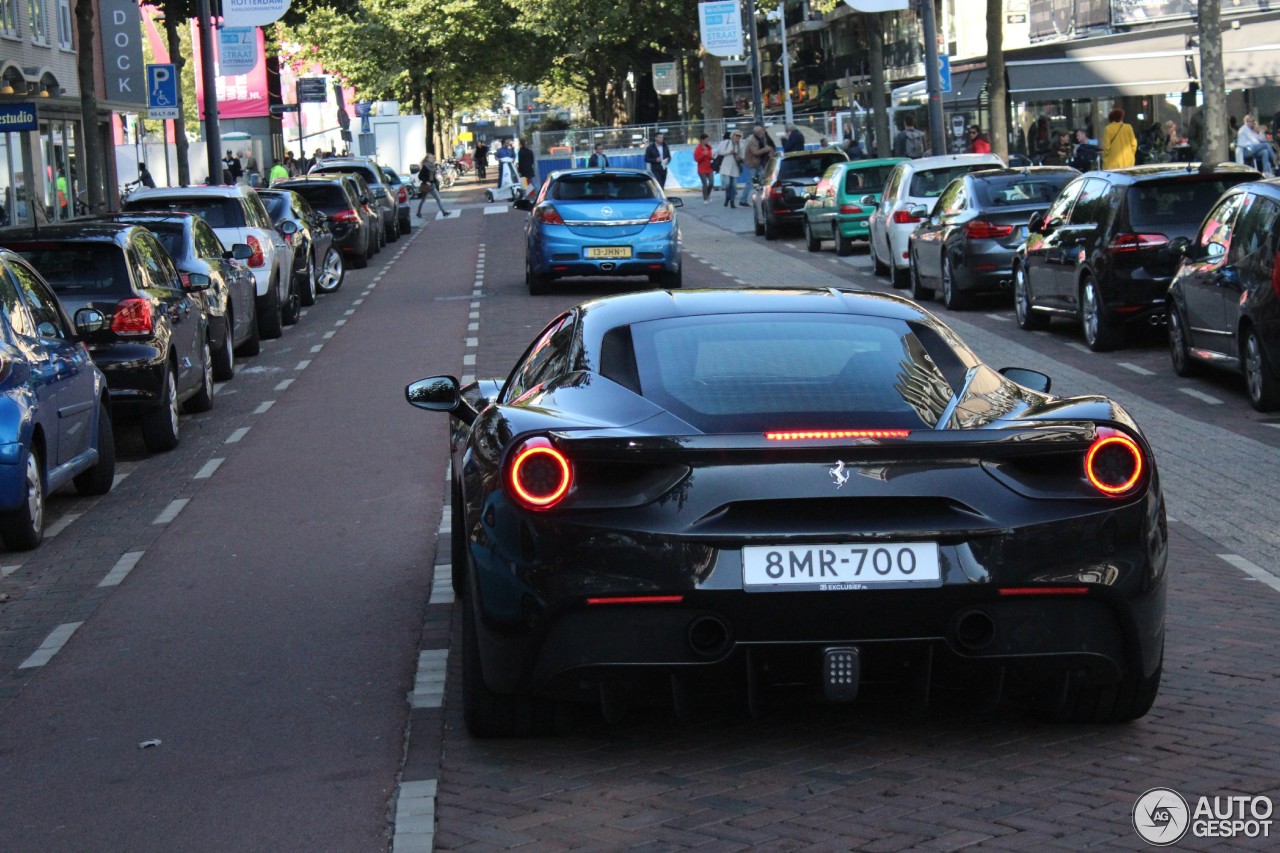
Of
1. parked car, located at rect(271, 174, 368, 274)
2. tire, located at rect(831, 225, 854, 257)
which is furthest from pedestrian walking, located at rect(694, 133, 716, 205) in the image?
tire, located at rect(831, 225, 854, 257)

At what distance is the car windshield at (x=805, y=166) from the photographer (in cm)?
3732

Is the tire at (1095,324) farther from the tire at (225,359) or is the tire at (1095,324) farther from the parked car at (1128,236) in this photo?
the tire at (225,359)

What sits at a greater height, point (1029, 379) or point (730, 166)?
point (730, 166)

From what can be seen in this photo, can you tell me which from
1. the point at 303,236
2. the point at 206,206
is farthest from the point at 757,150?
the point at 206,206

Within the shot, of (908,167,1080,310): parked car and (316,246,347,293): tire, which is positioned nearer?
(908,167,1080,310): parked car

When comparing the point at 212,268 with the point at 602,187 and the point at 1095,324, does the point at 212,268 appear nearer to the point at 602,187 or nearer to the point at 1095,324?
the point at 1095,324

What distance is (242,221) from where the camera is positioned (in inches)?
864

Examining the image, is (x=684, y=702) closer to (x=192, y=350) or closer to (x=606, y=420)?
(x=606, y=420)

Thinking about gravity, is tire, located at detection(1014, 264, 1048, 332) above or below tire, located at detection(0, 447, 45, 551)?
above

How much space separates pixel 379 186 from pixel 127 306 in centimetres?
2934

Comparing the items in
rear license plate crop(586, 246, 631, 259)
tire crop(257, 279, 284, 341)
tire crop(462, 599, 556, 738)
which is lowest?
tire crop(462, 599, 556, 738)

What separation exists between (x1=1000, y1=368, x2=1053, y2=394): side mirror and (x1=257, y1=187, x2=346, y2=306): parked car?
18552mm

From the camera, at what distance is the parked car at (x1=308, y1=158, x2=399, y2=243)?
1647 inches

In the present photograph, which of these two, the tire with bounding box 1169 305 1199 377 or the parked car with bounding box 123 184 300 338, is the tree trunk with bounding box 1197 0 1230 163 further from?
the parked car with bounding box 123 184 300 338
